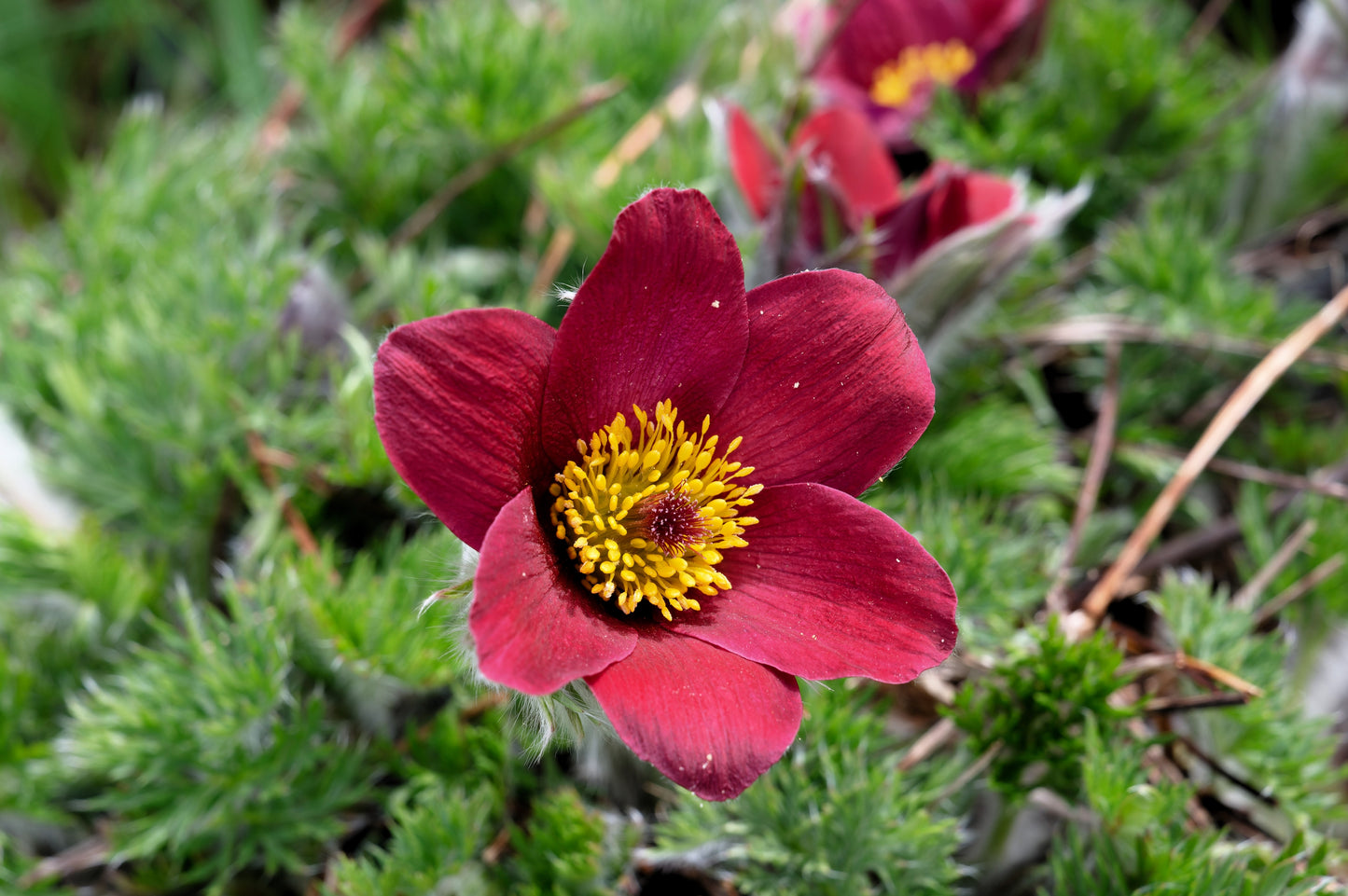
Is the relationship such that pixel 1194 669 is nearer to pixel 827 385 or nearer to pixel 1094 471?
pixel 1094 471

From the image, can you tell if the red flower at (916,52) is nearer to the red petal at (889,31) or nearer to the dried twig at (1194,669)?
the red petal at (889,31)

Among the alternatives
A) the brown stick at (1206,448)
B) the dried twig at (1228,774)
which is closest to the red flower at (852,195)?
the brown stick at (1206,448)

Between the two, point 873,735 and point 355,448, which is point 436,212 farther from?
point 873,735

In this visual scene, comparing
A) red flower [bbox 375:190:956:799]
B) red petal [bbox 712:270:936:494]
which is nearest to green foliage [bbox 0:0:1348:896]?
red flower [bbox 375:190:956:799]

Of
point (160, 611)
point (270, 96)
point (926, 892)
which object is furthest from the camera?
point (270, 96)

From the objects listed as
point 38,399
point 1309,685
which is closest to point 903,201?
point 1309,685

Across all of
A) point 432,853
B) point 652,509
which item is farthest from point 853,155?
point 432,853

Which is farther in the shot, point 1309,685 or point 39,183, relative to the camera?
point 39,183
